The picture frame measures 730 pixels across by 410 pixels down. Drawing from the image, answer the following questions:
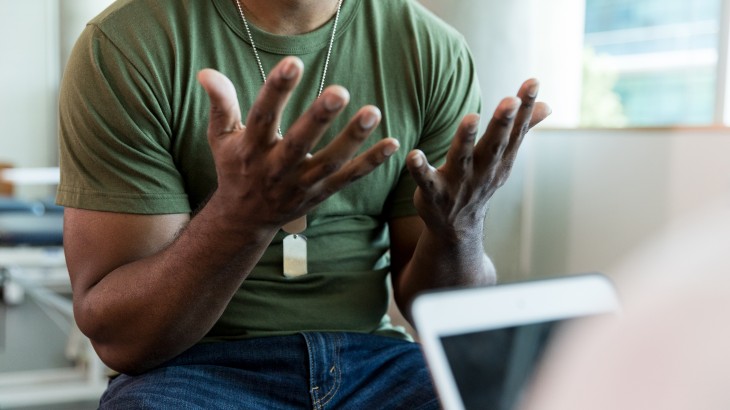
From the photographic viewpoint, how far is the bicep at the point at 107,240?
919 millimetres

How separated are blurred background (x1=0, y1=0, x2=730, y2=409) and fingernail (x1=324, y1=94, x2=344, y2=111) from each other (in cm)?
127

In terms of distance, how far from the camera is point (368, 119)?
0.65 m

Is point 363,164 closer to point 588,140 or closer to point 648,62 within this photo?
point 588,140

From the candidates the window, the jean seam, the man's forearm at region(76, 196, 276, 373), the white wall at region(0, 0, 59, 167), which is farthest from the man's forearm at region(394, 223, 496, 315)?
the white wall at region(0, 0, 59, 167)

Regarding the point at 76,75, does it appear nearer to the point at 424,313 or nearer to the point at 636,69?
the point at 424,313

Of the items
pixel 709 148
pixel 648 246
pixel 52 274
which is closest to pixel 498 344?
pixel 709 148

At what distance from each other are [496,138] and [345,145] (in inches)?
7.0

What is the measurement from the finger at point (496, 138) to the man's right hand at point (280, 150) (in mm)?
126

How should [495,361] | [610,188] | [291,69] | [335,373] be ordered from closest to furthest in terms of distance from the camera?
[495,361] < [291,69] < [335,373] < [610,188]

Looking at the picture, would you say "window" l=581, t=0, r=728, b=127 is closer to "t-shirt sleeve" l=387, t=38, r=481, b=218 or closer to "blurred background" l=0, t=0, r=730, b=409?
"blurred background" l=0, t=0, r=730, b=409

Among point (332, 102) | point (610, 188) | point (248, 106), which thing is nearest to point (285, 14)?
point (248, 106)

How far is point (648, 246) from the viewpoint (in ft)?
6.15

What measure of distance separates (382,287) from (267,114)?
0.48m

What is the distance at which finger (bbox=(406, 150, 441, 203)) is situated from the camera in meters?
0.76
